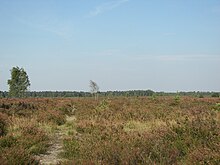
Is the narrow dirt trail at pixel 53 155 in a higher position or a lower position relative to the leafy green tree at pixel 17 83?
lower

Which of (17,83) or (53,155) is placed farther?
(17,83)

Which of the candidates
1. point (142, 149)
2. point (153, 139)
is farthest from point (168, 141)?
point (142, 149)

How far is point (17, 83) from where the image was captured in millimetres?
52406

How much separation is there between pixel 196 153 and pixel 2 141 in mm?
5176

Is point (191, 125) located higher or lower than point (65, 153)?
higher

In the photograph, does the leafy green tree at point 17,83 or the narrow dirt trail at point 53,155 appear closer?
the narrow dirt trail at point 53,155

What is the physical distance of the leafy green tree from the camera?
51.1 metres

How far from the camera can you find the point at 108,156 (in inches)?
228

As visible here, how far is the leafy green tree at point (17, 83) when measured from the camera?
51.1 m

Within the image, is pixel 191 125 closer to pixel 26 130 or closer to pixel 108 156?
pixel 108 156

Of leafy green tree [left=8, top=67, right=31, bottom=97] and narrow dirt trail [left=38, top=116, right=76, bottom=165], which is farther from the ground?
leafy green tree [left=8, top=67, right=31, bottom=97]

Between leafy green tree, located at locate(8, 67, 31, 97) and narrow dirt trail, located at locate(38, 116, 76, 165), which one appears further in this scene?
leafy green tree, located at locate(8, 67, 31, 97)

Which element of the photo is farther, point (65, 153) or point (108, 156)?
point (65, 153)

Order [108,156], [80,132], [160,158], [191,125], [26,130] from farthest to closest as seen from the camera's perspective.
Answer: [80,132] → [26,130] → [191,125] → [108,156] → [160,158]
